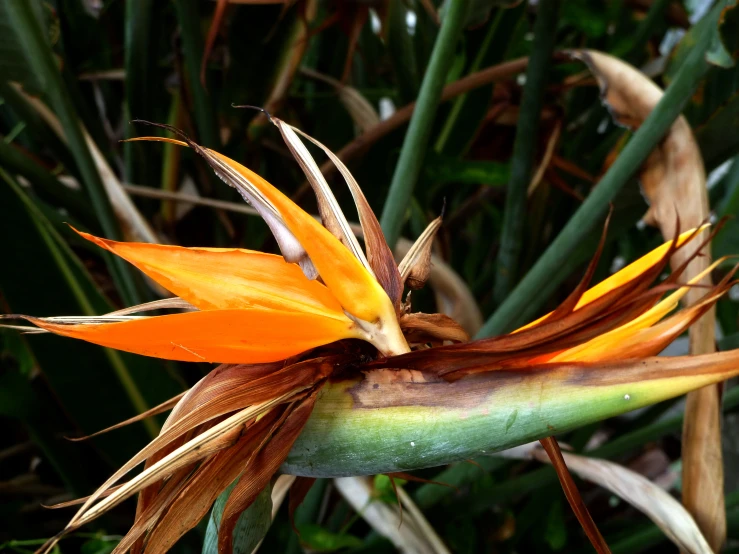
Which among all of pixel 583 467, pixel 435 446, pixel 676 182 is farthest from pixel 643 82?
pixel 435 446

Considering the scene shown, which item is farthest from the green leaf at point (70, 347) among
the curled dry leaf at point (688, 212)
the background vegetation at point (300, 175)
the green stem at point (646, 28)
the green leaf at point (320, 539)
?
the green stem at point (646, 28)

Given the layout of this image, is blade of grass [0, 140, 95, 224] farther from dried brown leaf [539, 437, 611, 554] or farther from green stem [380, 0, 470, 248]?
dried brown leaf [539, 437, 611, 554]

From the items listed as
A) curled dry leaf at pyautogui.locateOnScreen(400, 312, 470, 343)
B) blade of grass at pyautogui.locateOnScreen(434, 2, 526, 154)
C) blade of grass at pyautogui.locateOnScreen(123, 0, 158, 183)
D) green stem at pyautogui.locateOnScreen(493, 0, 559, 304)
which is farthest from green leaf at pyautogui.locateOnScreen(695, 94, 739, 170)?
blade of grass at pyautogui.locateOnScreen(123, 0, 158, 183)

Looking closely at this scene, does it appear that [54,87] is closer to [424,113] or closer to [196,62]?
[196,62]

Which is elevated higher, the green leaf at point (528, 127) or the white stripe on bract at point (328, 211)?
the white stripe on bract at point (328, 211)

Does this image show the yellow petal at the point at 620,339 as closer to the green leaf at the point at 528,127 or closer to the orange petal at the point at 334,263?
the orange petal at the point at 334,263
